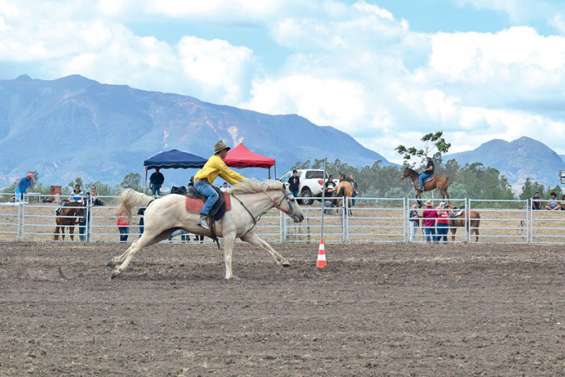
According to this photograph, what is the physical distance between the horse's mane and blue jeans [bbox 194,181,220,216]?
0.58 meters

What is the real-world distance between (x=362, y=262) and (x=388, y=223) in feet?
50.2

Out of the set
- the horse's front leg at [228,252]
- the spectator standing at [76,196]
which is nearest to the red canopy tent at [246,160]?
the spectator standing at [76,196]

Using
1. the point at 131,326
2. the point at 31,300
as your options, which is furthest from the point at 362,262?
the point at 131,326

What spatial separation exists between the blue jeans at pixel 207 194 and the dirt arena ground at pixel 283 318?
1042 millimetres

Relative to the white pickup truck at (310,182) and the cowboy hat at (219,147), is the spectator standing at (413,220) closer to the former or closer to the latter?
the cowboy hat at (219,147)

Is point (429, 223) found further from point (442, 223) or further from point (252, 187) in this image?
point (252, 187)

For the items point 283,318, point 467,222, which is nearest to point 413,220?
point 467,222

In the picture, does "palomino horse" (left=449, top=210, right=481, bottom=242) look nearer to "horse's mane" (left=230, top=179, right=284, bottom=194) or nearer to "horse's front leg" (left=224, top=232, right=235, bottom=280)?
"horse's mane" (left=230, top=179, right=284, bottom=194)

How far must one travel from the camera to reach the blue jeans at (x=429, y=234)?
87.8ft

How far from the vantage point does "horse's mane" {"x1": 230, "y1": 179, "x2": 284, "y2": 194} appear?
55.3 feet

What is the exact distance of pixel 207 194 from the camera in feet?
53.5

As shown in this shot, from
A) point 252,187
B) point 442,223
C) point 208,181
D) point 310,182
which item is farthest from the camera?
point 310,182

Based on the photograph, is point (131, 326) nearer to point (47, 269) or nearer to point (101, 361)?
point (101, 361)

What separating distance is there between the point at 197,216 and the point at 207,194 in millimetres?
384
